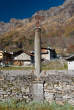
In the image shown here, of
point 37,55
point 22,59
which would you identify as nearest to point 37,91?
point 37,55

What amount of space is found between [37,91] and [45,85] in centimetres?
46

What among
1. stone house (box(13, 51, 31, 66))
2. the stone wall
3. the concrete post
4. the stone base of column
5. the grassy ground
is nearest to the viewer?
the grassy ground

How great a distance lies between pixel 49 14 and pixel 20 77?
190m

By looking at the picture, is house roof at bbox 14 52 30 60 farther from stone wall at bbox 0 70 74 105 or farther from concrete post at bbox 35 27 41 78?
concrete post at bbox 35 27 41 78

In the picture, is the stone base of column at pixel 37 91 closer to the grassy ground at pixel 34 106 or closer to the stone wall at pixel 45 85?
the stone wall at pixel 45 85

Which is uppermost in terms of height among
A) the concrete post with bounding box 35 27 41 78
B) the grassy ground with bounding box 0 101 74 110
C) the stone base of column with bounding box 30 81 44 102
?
the concrete post with bounding box 35 27 41 78

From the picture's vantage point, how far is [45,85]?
6.52 m

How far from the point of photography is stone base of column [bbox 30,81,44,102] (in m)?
6.44

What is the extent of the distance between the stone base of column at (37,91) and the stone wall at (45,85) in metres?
0.15

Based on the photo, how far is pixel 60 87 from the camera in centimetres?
635

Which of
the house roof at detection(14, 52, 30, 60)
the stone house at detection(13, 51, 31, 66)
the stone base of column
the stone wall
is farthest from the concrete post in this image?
the house roof at detection(14, 52, 30, 60)

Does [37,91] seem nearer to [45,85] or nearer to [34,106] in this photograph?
[45,85]

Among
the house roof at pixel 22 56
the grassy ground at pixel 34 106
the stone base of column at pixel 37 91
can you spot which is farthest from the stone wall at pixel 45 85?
the house roof at pixel 22 56

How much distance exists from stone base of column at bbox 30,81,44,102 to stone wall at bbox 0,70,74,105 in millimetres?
152
